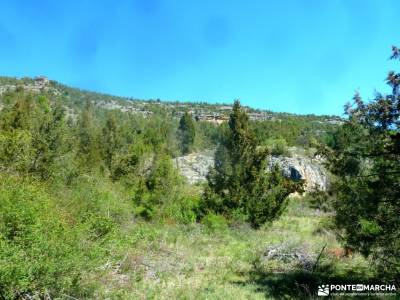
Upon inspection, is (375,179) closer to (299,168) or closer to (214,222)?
(214,222)

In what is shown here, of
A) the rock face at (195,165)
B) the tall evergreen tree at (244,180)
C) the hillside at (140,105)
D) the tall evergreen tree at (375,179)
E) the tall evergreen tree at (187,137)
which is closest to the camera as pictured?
the tall evergreen tree at (375,179)

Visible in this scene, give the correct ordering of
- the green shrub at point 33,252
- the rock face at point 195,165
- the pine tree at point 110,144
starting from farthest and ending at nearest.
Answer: the rock face at point 195,165 → the pine tree at point 110,144 → the green shrub at point 33,252

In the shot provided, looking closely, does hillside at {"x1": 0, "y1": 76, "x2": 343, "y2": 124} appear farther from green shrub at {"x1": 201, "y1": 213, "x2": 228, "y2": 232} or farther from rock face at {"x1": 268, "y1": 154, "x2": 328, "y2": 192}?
green shrub at {"x1": 201, "y1": 213, "x2": 228, "y2": 232}

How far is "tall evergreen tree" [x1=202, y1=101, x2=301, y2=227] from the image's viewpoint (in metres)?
27.1

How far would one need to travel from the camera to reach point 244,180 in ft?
89.2

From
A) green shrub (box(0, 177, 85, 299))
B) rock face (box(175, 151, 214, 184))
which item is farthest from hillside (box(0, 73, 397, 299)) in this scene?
rock face (box(175, 151, 214, 184))

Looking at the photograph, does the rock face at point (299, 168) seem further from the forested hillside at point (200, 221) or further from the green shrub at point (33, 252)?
the green shrub at point (33, 252)

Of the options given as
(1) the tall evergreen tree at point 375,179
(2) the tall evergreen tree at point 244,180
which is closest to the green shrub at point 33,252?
(1) the tall evergreen tree at point 375,179

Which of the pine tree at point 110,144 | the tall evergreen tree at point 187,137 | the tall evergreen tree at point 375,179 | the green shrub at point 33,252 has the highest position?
the tall evergreen tree at point 187,137

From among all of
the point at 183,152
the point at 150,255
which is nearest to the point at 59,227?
the point at 150,255

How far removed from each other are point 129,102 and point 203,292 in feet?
445

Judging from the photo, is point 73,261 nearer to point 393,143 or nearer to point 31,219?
point 31,219

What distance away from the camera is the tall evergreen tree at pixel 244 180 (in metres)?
27.1

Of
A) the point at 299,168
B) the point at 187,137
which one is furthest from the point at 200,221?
the point at 187,137
